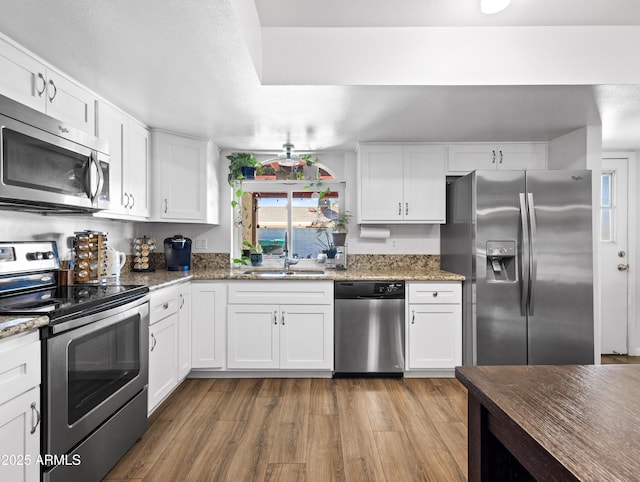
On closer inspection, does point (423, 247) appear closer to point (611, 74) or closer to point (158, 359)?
point (611, 74)

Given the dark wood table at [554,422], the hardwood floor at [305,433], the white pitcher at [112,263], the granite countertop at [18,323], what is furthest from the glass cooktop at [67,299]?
the dark wood table at [554,422]

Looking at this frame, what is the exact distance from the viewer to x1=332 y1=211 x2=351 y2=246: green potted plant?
3639mm

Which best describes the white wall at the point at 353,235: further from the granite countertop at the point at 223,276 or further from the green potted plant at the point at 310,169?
the green potted plant at the point at 310,169

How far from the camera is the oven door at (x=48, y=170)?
145cm

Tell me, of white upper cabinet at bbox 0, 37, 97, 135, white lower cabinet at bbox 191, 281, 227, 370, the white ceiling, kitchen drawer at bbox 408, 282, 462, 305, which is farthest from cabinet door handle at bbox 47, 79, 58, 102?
kitchen drawer at bbox 408, 282, 462, 305

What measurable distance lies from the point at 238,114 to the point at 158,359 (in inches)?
70.2

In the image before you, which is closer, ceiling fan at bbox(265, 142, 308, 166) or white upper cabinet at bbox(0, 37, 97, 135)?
white upper cabinet at bbox(0, 37, 97, 135)

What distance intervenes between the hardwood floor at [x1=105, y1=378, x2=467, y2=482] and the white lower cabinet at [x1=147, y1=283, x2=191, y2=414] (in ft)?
0.59

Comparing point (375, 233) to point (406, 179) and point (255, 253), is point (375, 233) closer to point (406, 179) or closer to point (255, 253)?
point (406, 179)

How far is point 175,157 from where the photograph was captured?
3.12 meters

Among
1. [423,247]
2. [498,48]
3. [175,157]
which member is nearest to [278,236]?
[175,157]

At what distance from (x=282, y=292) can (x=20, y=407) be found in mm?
1920

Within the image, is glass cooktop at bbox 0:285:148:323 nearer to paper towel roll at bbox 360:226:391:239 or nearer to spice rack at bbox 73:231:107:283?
spice rack at bbox 73:231:107:283

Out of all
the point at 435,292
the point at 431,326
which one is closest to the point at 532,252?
the point at 435,292
